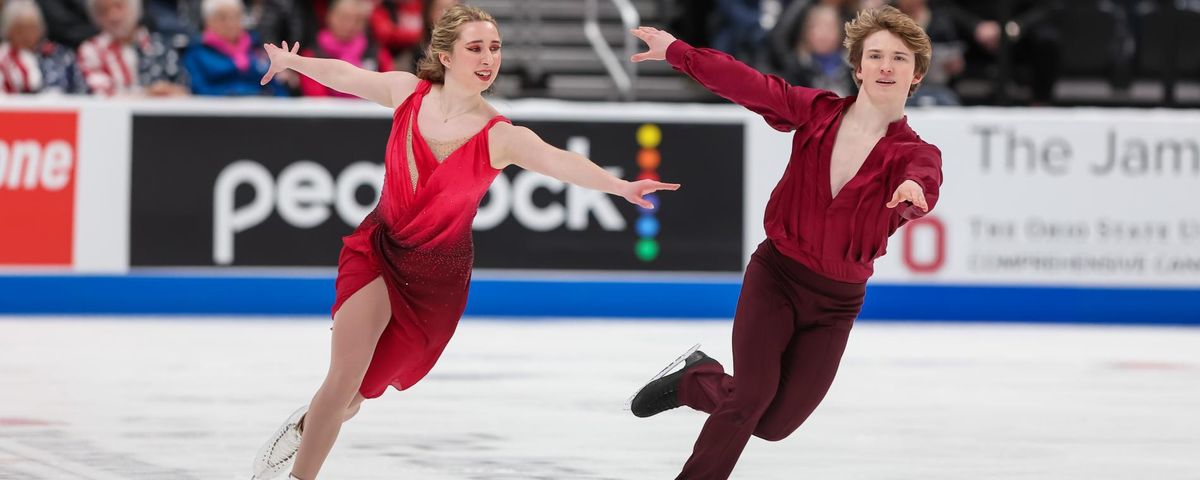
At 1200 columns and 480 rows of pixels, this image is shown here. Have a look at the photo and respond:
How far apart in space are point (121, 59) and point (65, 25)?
0.81 m

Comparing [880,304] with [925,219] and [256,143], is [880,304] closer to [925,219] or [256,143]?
[925,219]

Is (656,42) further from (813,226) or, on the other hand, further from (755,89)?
(813,226)

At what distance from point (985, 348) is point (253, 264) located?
3609 mm

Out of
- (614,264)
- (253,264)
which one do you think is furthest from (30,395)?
(614,264)

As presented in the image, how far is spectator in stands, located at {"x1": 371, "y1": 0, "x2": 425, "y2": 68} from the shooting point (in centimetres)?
970

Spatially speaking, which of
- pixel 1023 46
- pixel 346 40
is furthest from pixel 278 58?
pixel 1023 46

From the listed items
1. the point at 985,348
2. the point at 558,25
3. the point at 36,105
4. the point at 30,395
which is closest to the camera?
the point at 30,395

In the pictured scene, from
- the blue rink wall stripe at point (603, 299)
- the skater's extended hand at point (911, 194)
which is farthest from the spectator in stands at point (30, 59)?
the skater's extended hand at point (911, 194)

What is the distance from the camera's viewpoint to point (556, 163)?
3939mm

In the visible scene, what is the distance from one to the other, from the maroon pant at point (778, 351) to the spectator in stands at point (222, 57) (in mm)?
5366

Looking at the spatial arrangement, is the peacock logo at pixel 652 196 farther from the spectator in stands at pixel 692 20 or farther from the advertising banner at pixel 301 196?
the spectator in stands at pixel 692 20

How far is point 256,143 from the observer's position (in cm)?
866

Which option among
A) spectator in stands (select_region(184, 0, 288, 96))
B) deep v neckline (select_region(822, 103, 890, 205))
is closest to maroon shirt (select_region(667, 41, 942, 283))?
deep v neckline (select_region(822, 103, 890, 205))

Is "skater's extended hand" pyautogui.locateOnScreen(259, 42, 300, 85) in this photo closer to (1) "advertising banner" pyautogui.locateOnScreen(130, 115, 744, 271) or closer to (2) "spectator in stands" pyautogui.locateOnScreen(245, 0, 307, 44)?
(1) "advertising banner" pyautogui.locateOnScreen(130, 115, 744, 271)
